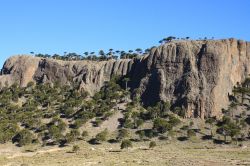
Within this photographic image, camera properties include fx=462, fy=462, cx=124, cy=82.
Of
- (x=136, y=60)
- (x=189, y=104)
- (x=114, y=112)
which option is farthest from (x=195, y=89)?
(x=136, y=60)

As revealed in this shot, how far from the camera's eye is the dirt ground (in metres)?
77.2

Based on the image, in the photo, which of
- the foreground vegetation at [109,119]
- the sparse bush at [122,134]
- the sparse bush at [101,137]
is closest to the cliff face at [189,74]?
the foreground vegetation at [109,119]

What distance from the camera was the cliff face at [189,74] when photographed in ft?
452

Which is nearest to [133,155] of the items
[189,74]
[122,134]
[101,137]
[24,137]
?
[101,137]

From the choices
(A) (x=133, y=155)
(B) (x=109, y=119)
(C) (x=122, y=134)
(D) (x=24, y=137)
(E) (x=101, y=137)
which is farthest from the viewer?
(B) (x=109, y=119)

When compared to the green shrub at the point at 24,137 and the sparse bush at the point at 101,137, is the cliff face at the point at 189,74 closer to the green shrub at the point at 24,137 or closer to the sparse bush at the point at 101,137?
the sparse bush at the point at 101,137

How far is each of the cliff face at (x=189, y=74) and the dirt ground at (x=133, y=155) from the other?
22.1 m

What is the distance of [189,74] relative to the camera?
14338 centimetres

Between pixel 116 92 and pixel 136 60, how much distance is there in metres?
20.8

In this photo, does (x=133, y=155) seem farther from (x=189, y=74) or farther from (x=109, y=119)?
(x=189, y=74)

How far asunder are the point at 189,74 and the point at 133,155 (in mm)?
59379

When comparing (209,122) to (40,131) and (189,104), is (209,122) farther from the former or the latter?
(40,131)

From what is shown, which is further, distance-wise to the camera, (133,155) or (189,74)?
(189,74)

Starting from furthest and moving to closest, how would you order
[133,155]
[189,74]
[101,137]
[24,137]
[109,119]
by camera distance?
[189,74]
[109,119]
[24,137]
[101,137]
[133,155]
